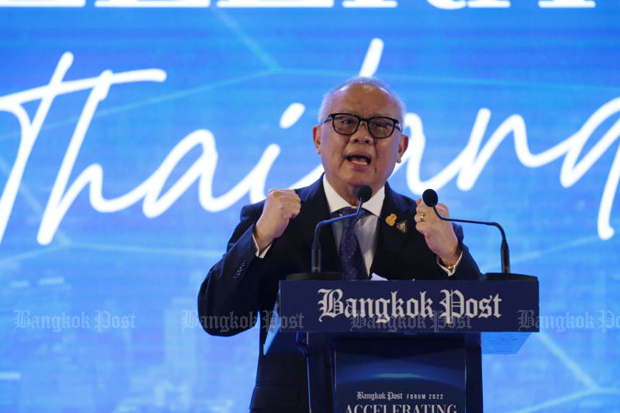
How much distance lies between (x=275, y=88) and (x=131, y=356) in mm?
1408

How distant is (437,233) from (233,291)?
0.58 m

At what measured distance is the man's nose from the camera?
8.48ft

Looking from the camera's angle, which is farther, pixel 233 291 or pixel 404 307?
pixel 233 291

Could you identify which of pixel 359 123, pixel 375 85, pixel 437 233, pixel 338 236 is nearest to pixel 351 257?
pixel 338 236

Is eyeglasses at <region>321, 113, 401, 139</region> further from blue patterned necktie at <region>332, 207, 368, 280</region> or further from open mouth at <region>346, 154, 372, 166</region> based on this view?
blue patterned necktie at <region>332, 207, 368, 280</region>

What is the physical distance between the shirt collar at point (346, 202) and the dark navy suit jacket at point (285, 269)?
2cm

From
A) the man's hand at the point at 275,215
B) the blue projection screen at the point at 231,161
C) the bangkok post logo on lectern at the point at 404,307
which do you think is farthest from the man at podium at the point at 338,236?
the blue projection screen at the point at 231,161

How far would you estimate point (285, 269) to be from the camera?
242 centimetres

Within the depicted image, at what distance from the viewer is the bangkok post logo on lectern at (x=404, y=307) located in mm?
1688

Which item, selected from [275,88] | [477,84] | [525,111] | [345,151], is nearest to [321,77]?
[275,88]

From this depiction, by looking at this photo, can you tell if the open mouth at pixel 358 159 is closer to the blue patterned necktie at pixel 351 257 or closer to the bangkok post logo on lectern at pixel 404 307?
the blue patterned necktie at pixel 351 257

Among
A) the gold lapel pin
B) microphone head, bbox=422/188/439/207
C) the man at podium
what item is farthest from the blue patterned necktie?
microphone head, bbox=422/188/439/207

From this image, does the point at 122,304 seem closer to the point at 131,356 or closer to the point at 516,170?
the point at 131,356

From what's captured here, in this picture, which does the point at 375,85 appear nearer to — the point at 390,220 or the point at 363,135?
the point at 363,135
